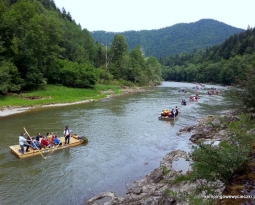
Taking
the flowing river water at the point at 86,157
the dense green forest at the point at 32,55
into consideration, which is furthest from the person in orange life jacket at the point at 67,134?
the dense green forest at the point at 32,55

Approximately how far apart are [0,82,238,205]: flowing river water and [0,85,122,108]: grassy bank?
5.44m

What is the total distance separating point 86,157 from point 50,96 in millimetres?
28268

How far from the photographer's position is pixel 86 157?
58.8 ft

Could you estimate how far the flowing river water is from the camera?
12.9 metres

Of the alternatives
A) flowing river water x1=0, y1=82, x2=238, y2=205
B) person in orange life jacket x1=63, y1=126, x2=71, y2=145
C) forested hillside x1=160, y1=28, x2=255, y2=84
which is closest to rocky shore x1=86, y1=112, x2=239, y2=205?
flowing river water x1=0, y1=82, x2=238, y2=205

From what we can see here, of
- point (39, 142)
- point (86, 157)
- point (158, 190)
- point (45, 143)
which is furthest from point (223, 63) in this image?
point (158, 190)

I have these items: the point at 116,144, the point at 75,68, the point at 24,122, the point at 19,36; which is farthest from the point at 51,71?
the point at 116,144

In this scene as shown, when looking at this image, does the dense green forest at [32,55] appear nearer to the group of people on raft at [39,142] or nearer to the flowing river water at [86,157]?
the flowing river water at [86,157]

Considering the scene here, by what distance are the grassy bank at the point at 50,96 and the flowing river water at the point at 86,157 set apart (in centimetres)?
544

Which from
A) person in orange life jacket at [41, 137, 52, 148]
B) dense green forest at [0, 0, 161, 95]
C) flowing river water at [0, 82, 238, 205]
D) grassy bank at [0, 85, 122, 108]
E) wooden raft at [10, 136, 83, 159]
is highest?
dense green forest at [0, 0, 161, 95]

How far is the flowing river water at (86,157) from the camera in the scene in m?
12.9

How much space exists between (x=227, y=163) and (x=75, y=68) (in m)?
50.6

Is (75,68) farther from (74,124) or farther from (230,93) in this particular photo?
(230,93)

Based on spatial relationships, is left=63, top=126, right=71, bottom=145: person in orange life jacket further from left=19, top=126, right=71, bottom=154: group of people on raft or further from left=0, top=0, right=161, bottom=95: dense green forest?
left=0, top=0, right=161, bottom=95: dense green forest
